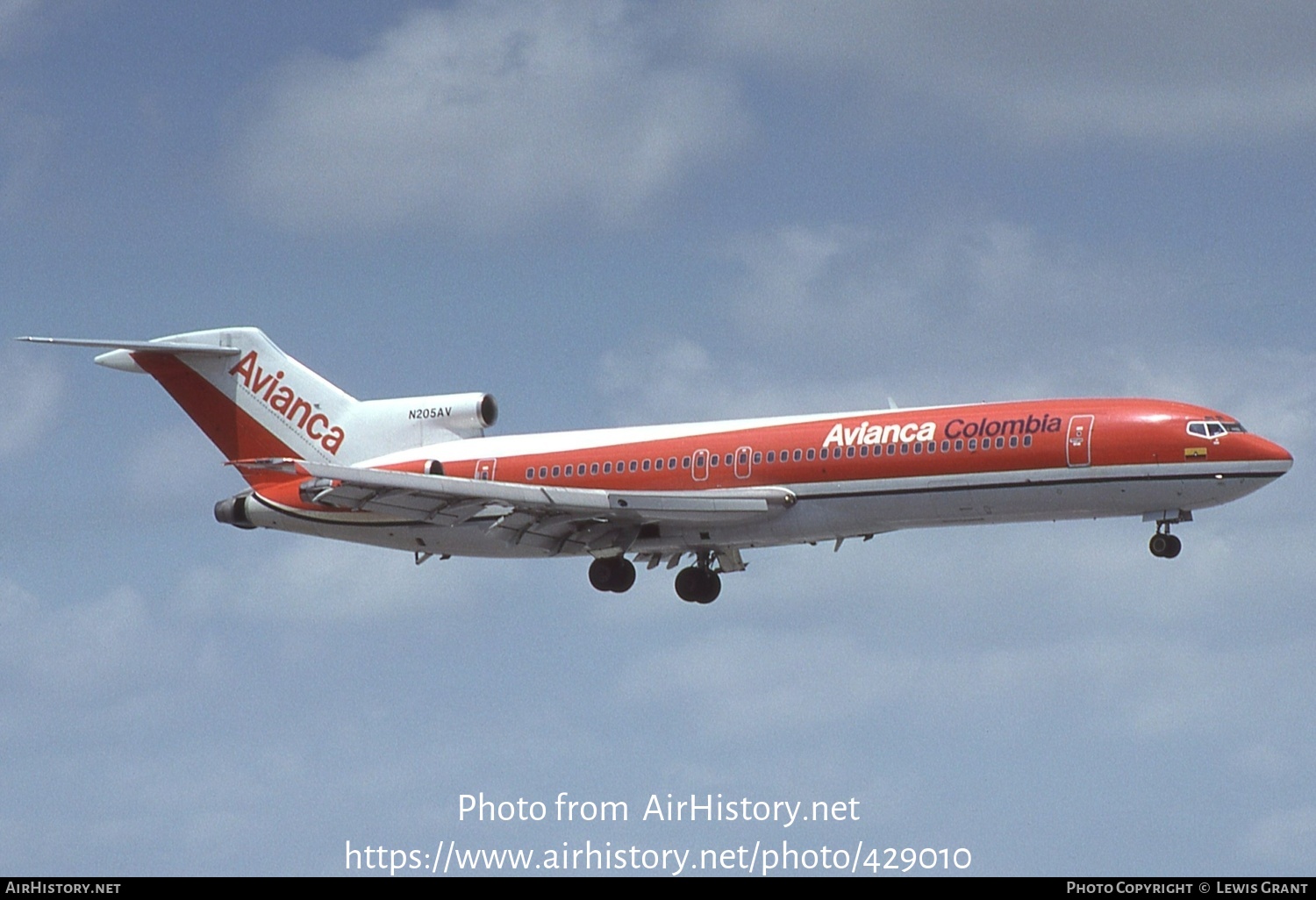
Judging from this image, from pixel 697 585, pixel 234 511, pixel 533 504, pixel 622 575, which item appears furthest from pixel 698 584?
pixel 234 511

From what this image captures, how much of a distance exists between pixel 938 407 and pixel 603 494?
8265 millimetres

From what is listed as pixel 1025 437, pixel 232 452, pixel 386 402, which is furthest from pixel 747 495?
pixel 232 452

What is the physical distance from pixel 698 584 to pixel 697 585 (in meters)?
0.03

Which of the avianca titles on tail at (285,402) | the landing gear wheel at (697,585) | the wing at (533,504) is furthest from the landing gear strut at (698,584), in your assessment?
the avianca titles on tail at (285,402)

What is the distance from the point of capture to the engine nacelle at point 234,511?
178 feet

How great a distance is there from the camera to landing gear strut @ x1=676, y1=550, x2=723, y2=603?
52.4m

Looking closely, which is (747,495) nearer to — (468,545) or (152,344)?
(468,545)

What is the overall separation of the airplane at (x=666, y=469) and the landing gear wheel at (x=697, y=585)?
0.18 ft

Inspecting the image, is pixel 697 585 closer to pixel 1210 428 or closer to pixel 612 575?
pixel 612 575

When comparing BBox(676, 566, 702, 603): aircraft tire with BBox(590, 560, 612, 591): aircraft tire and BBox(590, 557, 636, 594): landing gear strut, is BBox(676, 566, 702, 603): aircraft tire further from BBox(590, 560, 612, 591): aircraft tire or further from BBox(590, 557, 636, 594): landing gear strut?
BBox(590, 560, 612, 591): aircraft tire

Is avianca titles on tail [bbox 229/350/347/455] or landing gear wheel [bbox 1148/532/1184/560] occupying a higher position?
avianca titles on tail [bbox 229/350/347/455]

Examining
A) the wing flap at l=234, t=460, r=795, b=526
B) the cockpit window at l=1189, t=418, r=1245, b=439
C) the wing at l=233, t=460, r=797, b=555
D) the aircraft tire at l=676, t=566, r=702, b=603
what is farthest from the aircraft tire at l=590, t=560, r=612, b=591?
the cockpit window at l=1189, t=418, r=1245, b=439

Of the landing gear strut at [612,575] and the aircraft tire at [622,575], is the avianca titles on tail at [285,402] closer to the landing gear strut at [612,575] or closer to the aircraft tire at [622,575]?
the landing gear strut at [612,575]

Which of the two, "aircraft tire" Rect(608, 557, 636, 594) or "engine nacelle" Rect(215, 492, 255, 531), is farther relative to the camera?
"engine nacelle" Rect(215, 492, 255, 531)
